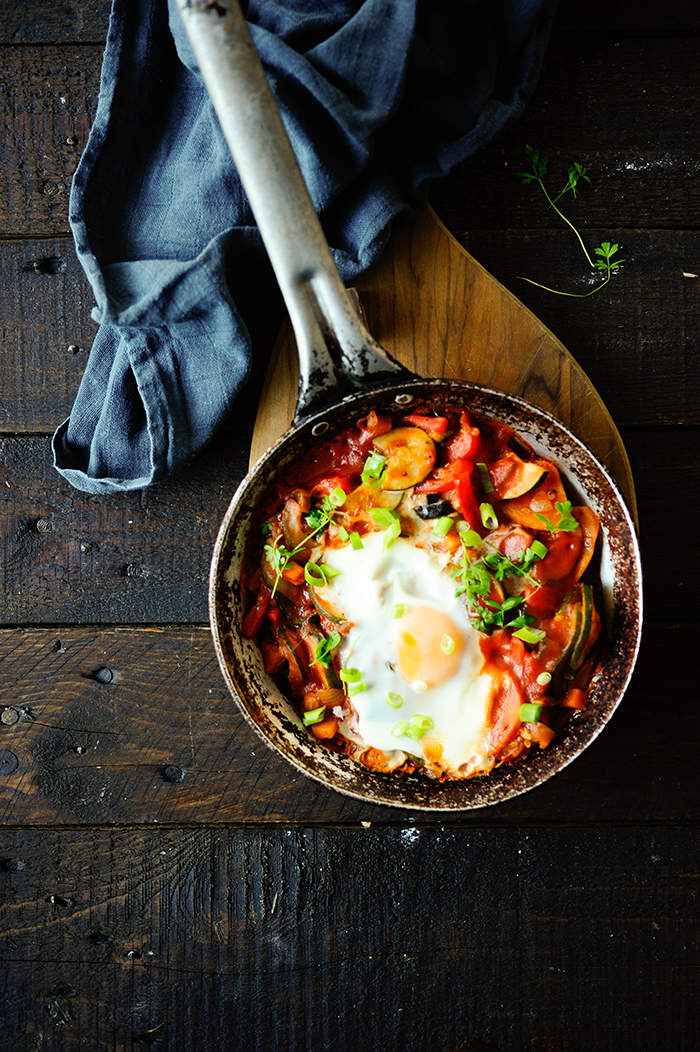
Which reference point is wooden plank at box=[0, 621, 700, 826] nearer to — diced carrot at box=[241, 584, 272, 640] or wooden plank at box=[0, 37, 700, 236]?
diced carrot at box=[241, 584, 272, 640]

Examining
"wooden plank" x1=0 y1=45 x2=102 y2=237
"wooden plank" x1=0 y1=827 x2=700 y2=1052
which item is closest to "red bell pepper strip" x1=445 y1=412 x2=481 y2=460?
"wooden plank" x1=0 y1=827 x2=700 y2=1052

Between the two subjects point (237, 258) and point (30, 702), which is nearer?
point (237, 258)

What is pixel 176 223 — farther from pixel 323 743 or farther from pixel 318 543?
pixel 323 743

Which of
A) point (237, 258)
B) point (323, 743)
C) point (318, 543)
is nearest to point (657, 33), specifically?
point (237, 258)

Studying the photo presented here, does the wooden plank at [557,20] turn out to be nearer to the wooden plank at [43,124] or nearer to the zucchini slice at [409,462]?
the wooden plank at [43,124]

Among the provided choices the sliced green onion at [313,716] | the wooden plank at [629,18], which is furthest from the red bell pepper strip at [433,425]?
the wooden plank at [629,18]
